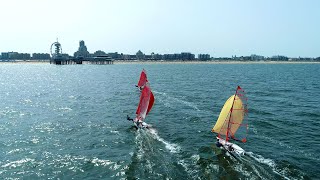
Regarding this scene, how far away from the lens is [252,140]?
45562 millimetres

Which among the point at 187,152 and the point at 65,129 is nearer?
the point at 187,152

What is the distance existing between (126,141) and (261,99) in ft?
150

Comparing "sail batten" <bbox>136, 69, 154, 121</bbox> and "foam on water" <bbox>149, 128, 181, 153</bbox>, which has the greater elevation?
"sail batten" <bbox>136, 69, 154, 121</bbox>

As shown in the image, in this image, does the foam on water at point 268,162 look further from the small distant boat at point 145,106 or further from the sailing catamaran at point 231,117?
the small distant boat at point 145,106

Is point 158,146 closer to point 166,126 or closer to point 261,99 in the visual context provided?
point 166,126

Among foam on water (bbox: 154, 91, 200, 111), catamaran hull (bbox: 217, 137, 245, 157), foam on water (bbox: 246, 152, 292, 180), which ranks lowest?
foam on water (bbox: 246, 152, 292, 180)

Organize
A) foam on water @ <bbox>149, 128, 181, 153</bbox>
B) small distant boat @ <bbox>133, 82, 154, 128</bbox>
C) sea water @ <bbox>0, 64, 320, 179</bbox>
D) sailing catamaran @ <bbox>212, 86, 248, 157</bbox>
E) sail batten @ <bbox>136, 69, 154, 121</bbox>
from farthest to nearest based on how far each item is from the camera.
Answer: sail batten @ <bbox>136, 69, 154, 121</bbox>, small distant boat @ <bbox>133, 82, 154, 128</bbox>, sailing catamaran @ <bbox>212, 86, 248, 157</bbox>, foam on water @ <bbox>149, 128, 181, 153</bbox>, sea water @ <bbox>0, 64, 320, 179</bbox>

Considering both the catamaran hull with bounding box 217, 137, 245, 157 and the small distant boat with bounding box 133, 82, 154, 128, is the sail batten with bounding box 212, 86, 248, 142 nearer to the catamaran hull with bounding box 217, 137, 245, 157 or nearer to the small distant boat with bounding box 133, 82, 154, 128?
the catamaran hull with bounding box 217, 137, 245, 157

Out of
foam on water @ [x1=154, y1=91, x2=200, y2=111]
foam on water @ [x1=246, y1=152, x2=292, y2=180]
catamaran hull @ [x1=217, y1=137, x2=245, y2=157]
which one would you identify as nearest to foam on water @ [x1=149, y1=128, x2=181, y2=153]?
catamaran hull @ [x1=217, y1=137, x2=245, y2=157]

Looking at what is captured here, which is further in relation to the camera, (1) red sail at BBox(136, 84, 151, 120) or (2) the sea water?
(1) red sail at BBox(136, 84, 151, 120)

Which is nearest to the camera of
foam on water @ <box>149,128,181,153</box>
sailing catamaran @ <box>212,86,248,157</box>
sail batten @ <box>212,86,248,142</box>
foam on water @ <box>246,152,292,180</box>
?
foam on water @ <box>246,152,292,180</box>

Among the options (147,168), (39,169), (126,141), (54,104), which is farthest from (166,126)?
(54,104)

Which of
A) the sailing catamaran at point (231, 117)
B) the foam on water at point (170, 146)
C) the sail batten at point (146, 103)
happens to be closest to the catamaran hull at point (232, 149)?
the sailing catamaran at point (231, 117)

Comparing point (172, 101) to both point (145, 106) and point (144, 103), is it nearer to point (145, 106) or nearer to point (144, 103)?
point (144, 103)
